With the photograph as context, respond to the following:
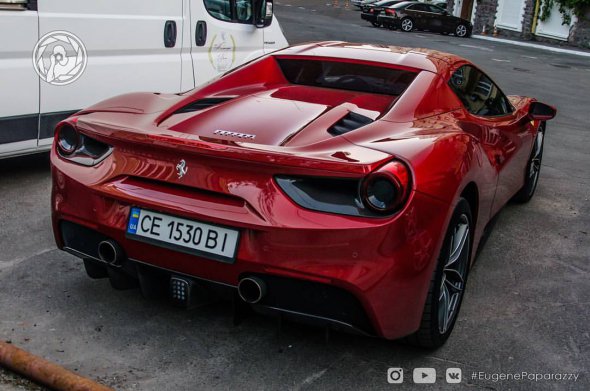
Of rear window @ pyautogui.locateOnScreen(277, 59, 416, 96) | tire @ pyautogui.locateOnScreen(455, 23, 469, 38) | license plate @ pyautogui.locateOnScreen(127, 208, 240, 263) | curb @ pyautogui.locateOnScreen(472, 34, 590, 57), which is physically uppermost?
rear window @ pyautogui.locateOnScreen(277, 59, 416, 96)

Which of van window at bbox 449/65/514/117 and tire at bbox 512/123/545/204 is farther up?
van window at bbox 449/65/514/117

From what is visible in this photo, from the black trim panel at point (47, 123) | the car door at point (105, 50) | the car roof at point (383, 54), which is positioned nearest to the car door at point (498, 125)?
the car roof at point (383, 54)

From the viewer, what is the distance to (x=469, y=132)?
12.4 feet

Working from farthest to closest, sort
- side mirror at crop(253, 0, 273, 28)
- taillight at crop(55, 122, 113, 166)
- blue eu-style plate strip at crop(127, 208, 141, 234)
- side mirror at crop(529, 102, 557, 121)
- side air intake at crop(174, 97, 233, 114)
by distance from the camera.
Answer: side mirror at crop(253, 0, 273, 28) → side mirror at crop(529, 102, 557, 121) → side air intake at crop(174, 97, 233, 114) → taillight at crop(55, 122, 113, 166) → blue eu-style plate strip at crop(127, 208, 141, 234)

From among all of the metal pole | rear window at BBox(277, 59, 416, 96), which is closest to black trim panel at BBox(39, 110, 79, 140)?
rear window at BBox(277, 59, 416, 96)

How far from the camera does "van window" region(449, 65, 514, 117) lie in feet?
13.7

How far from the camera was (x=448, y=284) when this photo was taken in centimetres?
347

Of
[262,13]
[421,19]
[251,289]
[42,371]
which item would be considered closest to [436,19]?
[421,19]

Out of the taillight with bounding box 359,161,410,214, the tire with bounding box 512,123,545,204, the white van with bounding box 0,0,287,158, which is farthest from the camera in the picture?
the tire with bounding box 512,123,545,204

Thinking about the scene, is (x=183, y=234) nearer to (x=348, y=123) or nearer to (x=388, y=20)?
(x=348, y=123)

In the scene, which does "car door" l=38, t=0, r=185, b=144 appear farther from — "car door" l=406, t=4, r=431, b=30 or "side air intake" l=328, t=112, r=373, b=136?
"car door" l=406, t=4, r=431, b=30

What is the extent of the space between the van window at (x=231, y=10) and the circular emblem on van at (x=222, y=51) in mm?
170

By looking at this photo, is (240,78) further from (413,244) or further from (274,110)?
(413,244)

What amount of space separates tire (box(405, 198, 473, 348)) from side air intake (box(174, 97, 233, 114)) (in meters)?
1.33
